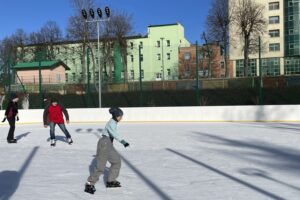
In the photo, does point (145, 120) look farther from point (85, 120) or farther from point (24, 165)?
point (24, 165)

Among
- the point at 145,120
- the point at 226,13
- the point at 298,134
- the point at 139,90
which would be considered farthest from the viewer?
the point at 226,13

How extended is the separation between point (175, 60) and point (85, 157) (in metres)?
30.0

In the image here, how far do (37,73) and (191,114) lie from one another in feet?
31.6

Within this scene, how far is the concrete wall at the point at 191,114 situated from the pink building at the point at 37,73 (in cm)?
381

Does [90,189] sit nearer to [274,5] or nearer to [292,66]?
[292,66]

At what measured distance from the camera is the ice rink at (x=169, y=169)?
540 cm

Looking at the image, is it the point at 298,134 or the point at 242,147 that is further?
the point at 298,134

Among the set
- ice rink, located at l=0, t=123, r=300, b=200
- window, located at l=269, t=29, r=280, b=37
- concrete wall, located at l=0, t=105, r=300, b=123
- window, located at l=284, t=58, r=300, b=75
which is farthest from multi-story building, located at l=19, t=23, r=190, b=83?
window, located at l=269, t=29, r=280, b=37

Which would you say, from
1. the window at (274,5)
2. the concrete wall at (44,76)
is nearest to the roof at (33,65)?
the concrete wall at (44,76)

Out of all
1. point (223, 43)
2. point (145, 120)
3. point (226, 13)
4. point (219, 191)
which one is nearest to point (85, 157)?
point (219, 191)

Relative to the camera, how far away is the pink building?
23441 millimetres

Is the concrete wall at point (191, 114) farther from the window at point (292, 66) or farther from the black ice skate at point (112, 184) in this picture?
the black ice skate at point (112, 184)

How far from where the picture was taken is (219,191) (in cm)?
544

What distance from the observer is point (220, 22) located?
44.7 metres
